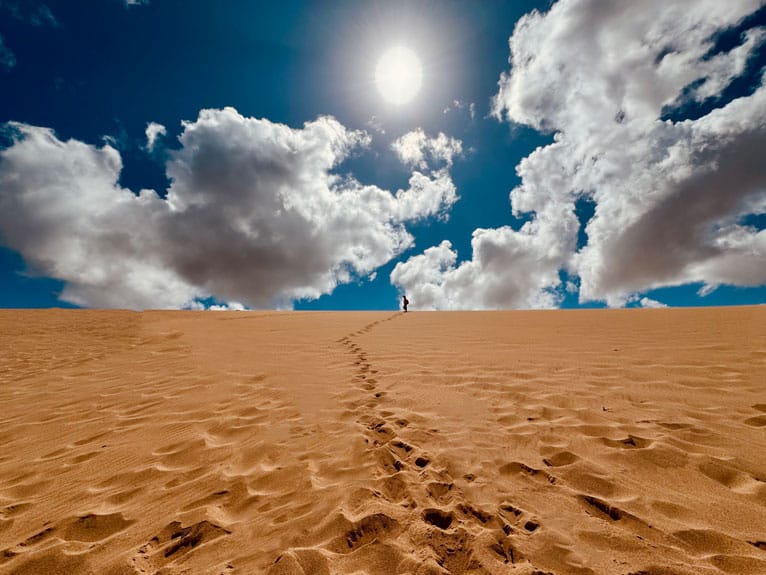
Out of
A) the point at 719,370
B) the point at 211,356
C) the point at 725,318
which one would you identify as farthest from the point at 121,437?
the point at 725,318

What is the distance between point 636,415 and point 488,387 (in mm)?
1930

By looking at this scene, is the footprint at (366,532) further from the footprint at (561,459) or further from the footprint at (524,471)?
the footprint at (561,459)

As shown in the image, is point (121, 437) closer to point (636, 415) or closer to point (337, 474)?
point (337, 474)

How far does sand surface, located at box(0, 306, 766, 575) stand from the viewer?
2.17 m

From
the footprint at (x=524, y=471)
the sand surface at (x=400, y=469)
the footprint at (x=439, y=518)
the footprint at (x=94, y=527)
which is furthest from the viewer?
the footprint at (x=524, y=471)

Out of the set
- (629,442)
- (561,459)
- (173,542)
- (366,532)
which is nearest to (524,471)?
(561,459)

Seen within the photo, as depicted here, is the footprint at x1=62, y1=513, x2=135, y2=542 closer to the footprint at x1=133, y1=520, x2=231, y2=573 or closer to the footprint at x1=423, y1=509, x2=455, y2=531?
the footprint at x1=133, y1=520, x2=231, y2=573

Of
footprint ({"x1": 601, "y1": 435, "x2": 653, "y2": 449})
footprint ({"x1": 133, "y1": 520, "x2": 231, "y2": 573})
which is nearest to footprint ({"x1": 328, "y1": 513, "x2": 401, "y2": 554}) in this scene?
footprint ({"x1": 133, "y1": 520, "x2": 231, "y2": 573})

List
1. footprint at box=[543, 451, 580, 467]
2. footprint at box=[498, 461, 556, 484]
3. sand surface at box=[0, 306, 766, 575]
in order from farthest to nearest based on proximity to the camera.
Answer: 1. footprint at box=[543, 451, 580, 467]
2. footprint at box=[498, 461, 556, 484]
3. sand surface at box=[0, 306, 766, 575]

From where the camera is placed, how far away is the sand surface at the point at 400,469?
7.13ft

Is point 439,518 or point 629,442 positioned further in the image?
point 629,442

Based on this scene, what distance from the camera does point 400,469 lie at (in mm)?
3131

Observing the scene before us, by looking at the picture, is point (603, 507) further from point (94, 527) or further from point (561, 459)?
point (94, 527)

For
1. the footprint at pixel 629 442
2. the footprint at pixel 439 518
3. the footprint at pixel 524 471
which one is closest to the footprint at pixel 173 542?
the footprint at pixel 439 518
